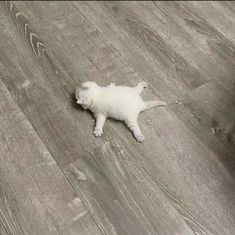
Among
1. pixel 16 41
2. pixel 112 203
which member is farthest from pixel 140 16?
pixel 112 203

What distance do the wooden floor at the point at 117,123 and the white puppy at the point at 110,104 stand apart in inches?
1.2

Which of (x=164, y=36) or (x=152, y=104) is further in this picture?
(x=164, y=36)

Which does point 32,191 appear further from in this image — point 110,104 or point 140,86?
point 140,86

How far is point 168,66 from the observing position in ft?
4.23

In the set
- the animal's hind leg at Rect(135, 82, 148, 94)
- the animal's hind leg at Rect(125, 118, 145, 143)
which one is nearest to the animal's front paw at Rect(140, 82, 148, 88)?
the animal's hind leg at Rect(135, 82, 148, 94)

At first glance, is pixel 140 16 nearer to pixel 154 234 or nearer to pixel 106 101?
pixel 106 101

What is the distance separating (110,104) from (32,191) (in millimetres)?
313

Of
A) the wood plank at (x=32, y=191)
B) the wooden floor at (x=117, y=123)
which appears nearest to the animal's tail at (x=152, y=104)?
the wooden floor at (x=117, y=123)

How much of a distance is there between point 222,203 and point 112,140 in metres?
0.34

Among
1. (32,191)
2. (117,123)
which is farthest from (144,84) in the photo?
(32,191)

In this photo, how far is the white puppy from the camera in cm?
110

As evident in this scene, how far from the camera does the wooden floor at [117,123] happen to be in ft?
3.30

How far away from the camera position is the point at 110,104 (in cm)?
110

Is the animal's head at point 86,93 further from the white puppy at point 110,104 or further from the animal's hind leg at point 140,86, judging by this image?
the animal's hind leg at point 140,86
